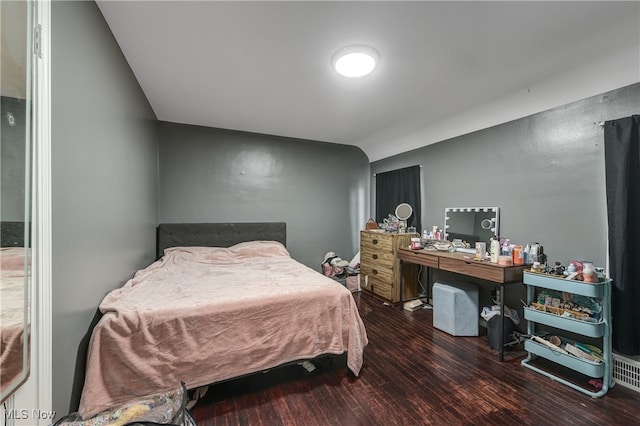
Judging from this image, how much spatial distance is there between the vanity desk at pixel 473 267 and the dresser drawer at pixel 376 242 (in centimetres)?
28

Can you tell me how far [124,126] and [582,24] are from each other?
325 cm

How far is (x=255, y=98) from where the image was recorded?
262 centimetres

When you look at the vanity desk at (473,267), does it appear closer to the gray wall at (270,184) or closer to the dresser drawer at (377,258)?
the dresser drawer at (377,258)

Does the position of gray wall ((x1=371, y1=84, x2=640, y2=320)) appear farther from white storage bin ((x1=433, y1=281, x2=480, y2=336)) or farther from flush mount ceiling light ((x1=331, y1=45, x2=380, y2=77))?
flush mount ceiling light ((x1=331, y1=45, x2=380, y2=77))

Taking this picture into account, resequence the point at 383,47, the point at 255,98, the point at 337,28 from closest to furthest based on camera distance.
Result: the point at 337,28 < the point at 383,47 < the point at 255,98

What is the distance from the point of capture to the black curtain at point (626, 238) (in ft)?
5.81

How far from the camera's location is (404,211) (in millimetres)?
3879

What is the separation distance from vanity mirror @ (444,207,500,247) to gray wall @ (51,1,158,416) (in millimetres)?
3464

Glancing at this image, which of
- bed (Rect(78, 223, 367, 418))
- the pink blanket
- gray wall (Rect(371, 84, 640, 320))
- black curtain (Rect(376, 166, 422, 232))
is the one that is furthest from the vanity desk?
the pink blanket

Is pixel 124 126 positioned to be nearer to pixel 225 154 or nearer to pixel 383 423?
pixel 225 154

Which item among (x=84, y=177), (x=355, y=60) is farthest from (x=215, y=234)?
(x=355, y=60)

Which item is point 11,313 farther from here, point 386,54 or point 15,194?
point 386,54

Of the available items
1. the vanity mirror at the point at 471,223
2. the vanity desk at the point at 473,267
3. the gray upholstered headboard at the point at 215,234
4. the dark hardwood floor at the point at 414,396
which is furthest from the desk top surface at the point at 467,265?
the gray upholstered headboard at the point at 215,234

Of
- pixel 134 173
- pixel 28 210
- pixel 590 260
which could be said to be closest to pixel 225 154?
pixel 134 173
